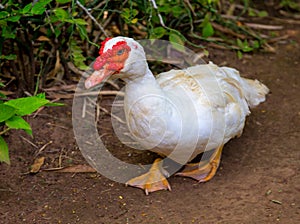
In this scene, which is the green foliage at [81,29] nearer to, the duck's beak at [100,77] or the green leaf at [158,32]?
the green leaf at [158,32]

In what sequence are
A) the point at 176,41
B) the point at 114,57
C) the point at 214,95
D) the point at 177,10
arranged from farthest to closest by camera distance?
the point at 177,10 < the point at 176,41 < the point at 214,95 < the point at 114,57

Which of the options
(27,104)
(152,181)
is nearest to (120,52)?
(27,104)

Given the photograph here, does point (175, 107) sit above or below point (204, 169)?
above

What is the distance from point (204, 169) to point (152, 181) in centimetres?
34

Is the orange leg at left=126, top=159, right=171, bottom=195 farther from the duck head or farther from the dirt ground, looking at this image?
the duck head

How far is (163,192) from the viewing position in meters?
3.27

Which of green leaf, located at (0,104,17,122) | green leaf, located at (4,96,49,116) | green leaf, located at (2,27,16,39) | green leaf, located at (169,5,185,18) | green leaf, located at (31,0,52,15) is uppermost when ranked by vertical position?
green leaf, located at (31,0,52,15)

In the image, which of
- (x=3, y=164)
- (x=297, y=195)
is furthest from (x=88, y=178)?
(x=297, y=195)

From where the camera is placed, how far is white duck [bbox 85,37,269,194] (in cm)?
291

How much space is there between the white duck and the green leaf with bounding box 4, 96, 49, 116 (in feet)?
1.24

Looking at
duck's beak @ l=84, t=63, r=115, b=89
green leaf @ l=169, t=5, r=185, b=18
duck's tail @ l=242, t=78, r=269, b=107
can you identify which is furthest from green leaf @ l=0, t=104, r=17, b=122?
green leaf @ l=169, t=5, r=185, b=18

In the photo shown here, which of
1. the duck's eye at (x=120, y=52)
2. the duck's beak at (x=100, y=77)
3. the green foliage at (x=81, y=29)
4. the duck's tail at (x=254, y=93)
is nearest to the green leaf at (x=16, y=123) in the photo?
the duck's beak at (x=100, y=77)

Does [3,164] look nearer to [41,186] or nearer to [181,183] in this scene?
[41,186]

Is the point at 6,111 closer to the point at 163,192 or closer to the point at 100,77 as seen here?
the point at 100,77
